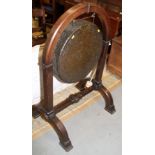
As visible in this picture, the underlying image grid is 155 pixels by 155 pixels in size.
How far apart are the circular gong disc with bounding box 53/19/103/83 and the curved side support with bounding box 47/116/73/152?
31cm

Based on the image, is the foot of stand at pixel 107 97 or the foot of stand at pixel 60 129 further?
the foot of stand at pixel 107 97

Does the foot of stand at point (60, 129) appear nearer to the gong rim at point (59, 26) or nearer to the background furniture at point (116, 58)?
the gong rim at point (59, 26)

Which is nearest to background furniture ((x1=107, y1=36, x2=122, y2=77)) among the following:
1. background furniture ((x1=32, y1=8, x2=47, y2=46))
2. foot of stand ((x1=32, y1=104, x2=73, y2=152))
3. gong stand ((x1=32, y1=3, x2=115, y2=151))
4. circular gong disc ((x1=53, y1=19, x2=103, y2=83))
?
gong stand ((x1=32, y1=3, x2=115, y2=151))

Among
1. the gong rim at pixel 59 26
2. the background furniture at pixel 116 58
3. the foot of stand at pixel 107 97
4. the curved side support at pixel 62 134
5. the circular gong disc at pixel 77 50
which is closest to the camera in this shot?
the gong rim at pixel 59 26

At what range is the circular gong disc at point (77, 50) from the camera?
57.0 inches

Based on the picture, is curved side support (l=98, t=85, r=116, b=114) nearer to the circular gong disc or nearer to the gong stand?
the gong stand

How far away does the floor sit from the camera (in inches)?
64.8

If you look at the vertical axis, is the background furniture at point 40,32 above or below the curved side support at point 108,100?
above

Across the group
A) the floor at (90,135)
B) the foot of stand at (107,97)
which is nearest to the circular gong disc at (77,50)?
the foot of stand at (107,97)

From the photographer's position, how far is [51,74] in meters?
1.47
